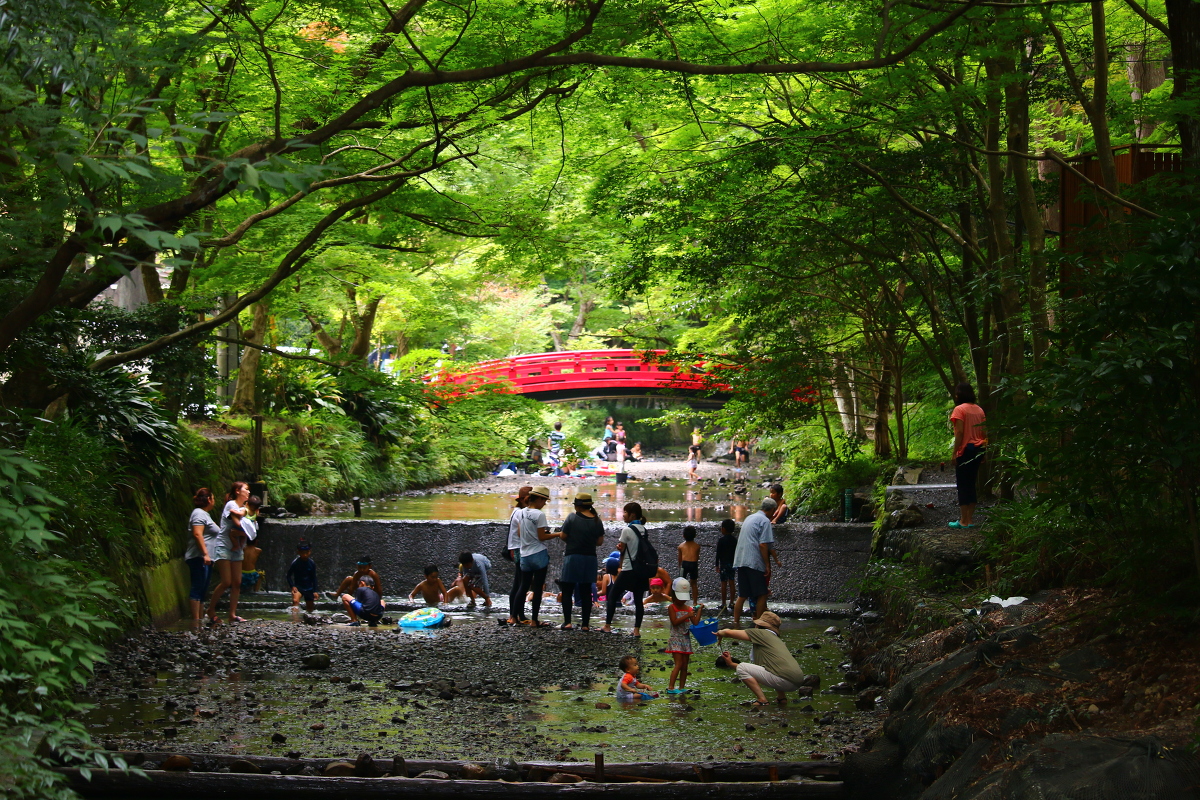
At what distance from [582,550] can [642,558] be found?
749 millimetres

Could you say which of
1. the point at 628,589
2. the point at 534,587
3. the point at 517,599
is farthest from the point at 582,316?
the point at 628,589

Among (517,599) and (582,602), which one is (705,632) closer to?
(582,602)

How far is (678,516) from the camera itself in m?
20.3

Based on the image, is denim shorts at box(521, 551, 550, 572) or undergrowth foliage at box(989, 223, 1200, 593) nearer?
undergrowth foliage at box(989, 223, 1200, 593)

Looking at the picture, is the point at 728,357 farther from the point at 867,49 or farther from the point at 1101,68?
the point at 1101,68

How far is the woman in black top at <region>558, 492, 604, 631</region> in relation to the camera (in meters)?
11.2

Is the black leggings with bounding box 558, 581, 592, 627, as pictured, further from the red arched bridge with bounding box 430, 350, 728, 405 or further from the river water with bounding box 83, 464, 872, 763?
the red arched bridge with bounding box 430, 350, 728, 405

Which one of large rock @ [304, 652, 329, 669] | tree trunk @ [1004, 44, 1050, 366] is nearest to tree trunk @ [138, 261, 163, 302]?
large rock @ [304, 652, 329, 669]

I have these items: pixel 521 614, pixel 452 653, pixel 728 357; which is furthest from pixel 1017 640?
pixel 728 357

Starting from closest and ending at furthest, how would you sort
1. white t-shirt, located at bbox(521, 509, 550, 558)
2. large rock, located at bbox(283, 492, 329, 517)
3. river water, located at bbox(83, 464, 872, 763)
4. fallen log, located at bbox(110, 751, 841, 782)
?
fallen log, located at bbox(110, 751, 841, 782), river water, located at bbox(83, 464, 872, 763), white t-shirt, located at bbox(521, 509, 550, 558), large rock, located at bbox(283, 492, 329, 517)

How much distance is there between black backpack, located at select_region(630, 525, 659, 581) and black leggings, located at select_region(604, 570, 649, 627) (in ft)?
0.23

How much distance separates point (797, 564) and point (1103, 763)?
1005 cm

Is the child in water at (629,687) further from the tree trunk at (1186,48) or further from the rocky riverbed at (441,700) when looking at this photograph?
the tree trunk at (1186,48)

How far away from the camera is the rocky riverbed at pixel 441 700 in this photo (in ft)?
23.6
